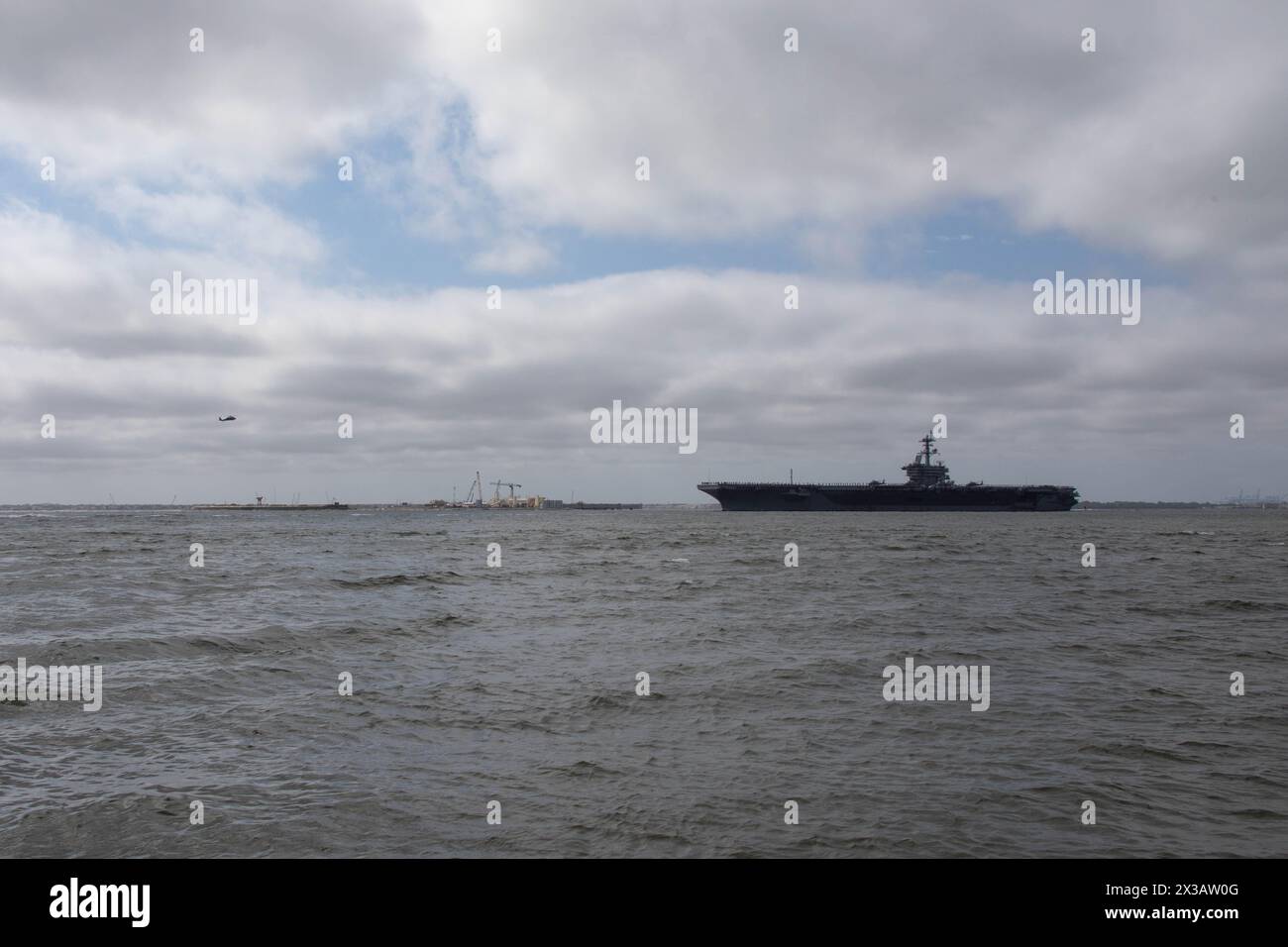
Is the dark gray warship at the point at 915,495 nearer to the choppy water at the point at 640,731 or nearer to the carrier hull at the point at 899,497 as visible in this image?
the carrier hull at the point at 899,497

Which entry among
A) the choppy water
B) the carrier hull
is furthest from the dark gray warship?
the choppy water

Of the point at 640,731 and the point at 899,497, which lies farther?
the point at 899,497

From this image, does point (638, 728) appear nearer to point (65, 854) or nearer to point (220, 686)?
point (65, 854)

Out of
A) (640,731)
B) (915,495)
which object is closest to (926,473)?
(915,495)

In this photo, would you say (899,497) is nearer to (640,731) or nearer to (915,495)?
(915,495)

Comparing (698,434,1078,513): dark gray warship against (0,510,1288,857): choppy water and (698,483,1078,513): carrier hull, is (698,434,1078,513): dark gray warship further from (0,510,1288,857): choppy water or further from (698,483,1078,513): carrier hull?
(0,510,1288,857): choppy water

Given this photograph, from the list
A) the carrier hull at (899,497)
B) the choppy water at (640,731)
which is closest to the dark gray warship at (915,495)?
the carrier hull at (899,497)
